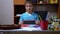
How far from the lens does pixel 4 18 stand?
14.2ft

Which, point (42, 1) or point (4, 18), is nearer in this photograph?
point (42, 1)

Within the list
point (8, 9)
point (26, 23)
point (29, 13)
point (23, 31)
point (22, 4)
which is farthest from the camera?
point (8, 9)

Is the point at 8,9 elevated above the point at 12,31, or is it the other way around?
the point at 8,9

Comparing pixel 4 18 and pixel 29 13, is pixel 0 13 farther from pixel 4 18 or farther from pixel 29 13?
pixel 29 13

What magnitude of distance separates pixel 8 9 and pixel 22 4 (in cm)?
59

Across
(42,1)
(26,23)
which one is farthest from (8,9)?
(26,23)

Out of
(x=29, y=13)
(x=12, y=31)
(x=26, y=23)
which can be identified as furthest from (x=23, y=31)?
(x=29, y=13)

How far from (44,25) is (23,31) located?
11.6 inches

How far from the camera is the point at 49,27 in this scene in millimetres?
1844

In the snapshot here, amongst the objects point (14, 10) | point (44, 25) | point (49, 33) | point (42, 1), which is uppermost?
point (42, 1)

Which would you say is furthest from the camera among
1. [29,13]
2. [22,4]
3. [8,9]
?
[8,9]

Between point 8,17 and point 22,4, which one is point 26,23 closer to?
point 22,4

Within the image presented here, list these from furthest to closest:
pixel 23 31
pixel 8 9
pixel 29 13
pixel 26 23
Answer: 1. pixel 8 9
2. pixel 29 13
3. pixel 26 23
4. pixel 23 31

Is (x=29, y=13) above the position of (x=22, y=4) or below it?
below
